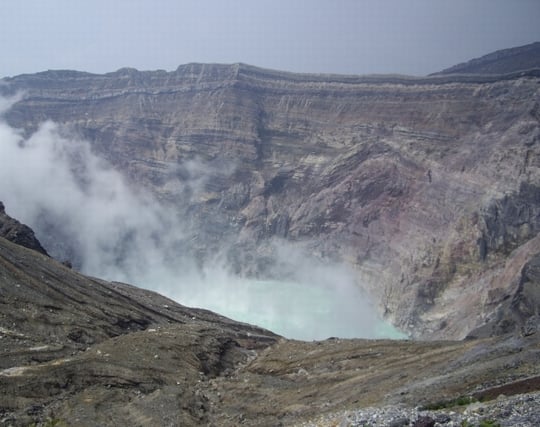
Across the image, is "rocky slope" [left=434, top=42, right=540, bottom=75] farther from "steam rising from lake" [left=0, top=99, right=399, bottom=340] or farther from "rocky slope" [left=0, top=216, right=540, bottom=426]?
"rocky slope" [left=0, top=216, right=540, bottom=426]

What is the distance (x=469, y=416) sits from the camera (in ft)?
75.3

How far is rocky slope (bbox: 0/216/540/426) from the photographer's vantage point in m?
30.2

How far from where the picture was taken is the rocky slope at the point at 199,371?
30203 mm

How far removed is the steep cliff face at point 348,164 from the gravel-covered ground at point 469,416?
51.8 m

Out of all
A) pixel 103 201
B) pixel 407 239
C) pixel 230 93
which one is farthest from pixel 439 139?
pixel 103 201

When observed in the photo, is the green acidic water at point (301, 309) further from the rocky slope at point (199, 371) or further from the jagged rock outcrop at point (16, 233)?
the jagged rock outcrop at point (16, 233)

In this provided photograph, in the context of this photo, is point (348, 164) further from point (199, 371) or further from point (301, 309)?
point (199, 371)

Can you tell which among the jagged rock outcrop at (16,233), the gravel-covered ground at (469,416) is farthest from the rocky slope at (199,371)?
the jagged rock outcrop at (16,233)

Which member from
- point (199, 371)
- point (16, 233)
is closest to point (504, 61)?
point (16, 233)

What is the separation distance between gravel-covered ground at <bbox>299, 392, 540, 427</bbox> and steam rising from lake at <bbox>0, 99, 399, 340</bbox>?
66.7 metres

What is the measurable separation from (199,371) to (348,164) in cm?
8188

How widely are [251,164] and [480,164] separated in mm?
56363

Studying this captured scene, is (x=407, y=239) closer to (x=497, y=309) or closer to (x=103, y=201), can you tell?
(x=497, y=309)

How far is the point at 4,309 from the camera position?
46375mm
